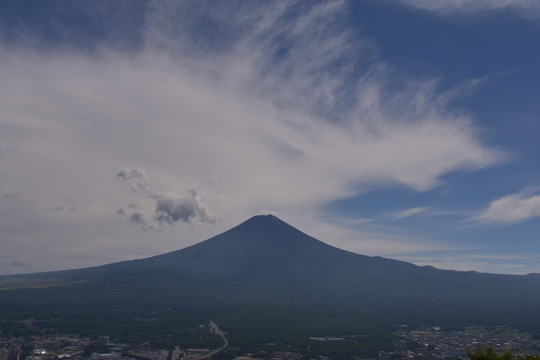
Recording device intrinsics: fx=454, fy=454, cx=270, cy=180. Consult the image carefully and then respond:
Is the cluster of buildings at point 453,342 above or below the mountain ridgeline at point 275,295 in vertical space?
below

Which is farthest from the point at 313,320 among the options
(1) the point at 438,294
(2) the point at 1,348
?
(1) the point at 438,294

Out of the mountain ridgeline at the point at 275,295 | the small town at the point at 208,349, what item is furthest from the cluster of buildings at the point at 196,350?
the mountain ridgeline at the point at 275,295

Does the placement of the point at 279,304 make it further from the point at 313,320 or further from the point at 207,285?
the point at 207,285

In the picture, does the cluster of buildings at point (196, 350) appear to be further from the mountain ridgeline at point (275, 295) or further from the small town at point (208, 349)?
the mountain ridgeline at point (275, 295)

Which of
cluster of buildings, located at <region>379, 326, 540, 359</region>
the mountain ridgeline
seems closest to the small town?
cluster of buildings, located at <region>379, 326, 540, 359</region>

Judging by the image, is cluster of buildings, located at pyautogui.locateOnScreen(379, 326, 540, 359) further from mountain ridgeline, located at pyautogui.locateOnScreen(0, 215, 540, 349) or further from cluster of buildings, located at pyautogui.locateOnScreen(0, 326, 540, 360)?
mountain ridgeline, located at pyautogui.locateOnScreen(0, 215, 540, 349)

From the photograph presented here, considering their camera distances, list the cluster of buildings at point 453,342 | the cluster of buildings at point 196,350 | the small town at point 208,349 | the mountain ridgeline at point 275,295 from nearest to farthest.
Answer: the cluster of buildings at point 196,350, the small town at point 208,349, the cluster of buildings at point 453,342, the mountain ridgeline at point 275,295

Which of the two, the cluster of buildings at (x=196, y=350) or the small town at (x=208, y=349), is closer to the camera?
the cluster of buildings at (x=196, y=350)
